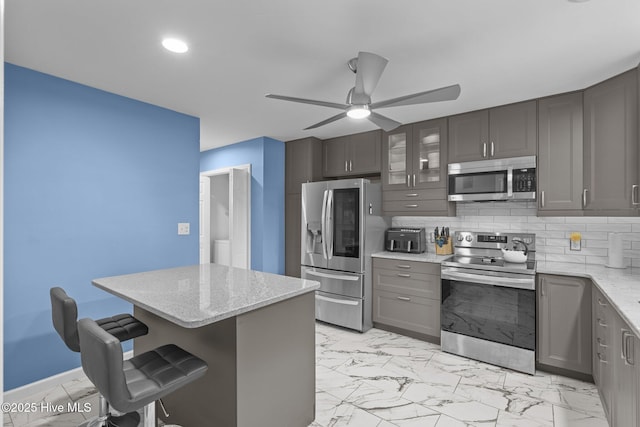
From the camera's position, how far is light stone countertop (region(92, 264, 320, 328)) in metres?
1.45

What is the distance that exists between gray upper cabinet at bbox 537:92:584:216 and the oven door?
736 mm

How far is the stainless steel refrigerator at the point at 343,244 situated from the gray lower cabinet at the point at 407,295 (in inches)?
4.9

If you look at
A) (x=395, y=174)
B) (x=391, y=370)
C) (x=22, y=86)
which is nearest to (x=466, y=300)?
(x=391, y=370)

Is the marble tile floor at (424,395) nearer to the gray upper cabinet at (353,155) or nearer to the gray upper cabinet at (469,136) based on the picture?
the gray upper cabinet at (469,136)

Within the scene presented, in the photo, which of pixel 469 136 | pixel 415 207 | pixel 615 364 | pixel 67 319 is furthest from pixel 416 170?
pixel 67 319

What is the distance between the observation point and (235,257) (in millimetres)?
4484

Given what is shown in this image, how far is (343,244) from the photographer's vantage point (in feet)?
12.4

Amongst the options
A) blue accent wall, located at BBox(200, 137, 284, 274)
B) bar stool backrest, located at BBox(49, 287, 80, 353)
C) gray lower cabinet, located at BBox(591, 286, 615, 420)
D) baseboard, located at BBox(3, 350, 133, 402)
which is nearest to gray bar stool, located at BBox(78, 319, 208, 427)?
bar stool backrest, located at BBox(49, 287, 80, 353)

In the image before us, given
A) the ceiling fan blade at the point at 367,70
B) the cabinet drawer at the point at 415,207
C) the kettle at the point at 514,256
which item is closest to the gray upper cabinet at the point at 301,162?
the cabinet drawer at the point at 415,207

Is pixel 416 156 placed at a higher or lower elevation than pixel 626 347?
higher

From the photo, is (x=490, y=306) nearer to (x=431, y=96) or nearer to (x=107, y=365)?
(x=431, y=96)

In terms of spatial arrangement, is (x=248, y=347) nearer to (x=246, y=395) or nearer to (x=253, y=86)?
(x=246, y=395)

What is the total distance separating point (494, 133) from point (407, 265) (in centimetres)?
155

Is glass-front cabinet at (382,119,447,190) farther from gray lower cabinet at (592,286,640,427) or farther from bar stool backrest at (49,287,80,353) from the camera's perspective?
bar stool backrest at (49,287,80,353)
